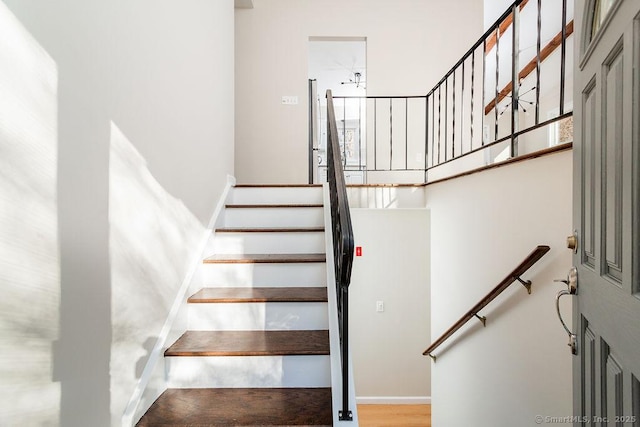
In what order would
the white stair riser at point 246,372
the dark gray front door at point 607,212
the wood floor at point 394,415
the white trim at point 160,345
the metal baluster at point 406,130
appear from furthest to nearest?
the metal baluster at point 406,130
the wood floor at point 394,415
the white stair riser at point 246,372
the white trim at point 160,345
the dark gray front door at point 607,212

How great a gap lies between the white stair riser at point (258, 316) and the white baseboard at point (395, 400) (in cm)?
285

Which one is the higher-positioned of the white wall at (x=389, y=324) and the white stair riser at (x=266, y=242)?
the white stair riser at (x=266, y=242)

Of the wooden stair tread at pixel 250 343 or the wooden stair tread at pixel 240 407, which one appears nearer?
the wooden stair tread at pixel 240 407

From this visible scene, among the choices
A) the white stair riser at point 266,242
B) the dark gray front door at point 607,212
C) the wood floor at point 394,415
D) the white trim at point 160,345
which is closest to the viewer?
the dark gray front door at point 607,212

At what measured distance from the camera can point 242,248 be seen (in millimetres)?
2643

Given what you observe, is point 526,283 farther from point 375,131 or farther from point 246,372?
point 375,131

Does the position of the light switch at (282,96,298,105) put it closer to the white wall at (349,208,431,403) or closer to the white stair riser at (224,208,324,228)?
the white wall at (349,208,431,403)

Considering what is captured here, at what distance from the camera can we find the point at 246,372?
5.72 ft

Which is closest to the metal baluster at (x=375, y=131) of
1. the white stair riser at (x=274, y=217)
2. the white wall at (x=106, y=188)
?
the white stair riser at (x=274, y=217)

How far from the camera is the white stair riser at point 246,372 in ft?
5.68

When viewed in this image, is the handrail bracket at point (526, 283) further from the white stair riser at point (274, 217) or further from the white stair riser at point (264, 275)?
the white stair riser at point (274, 217)

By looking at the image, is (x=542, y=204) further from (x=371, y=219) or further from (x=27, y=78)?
(x=371, y=219)

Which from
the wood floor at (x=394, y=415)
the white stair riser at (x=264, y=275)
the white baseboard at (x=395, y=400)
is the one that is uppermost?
the white stair riser at (x=264, y=275)

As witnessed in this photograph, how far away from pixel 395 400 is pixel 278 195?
2.89 m
